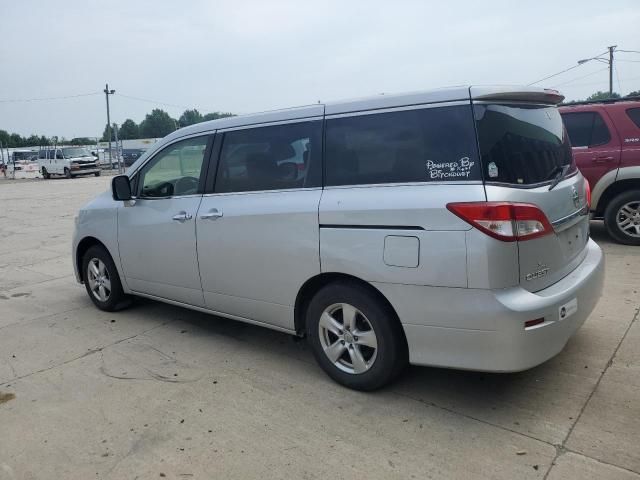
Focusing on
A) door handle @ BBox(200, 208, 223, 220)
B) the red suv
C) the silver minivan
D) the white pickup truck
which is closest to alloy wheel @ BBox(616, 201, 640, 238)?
the red suv

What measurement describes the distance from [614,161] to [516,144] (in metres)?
5.00

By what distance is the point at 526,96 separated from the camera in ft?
10.5

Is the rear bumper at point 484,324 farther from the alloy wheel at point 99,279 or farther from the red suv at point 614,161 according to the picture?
the red suv at point 614,161

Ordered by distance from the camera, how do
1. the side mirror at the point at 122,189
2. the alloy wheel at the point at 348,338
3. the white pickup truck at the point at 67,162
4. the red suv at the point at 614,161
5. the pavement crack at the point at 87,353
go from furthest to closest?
1. the white pickup truck at the point at 67,162
2. the red suv at the point at 614,161
3. the side mirror at the point at 122,189
4. the pavement crack at the point at 87,353
5. the alloy wheel at the point at 348,338

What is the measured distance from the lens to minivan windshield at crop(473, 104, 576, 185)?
285 cm

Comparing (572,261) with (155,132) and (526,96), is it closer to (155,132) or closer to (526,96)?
(526,96)

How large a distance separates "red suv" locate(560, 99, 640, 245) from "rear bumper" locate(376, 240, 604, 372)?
4654mm

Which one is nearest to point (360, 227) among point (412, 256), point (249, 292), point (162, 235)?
point (412, 256)

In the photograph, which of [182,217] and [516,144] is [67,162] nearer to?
[182,217]

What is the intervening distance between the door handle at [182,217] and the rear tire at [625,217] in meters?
5.75

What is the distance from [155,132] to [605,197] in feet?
311

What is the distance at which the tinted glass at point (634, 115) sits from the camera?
7.01m

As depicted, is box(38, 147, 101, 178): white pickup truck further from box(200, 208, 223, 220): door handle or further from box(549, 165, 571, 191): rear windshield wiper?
box(549, 165, 571, 191): rear windshield wiper

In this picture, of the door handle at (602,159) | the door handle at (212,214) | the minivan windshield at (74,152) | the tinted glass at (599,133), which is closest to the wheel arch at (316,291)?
the door handle at (212,214)
